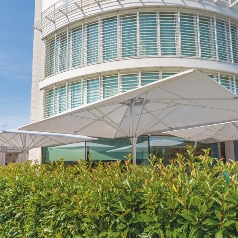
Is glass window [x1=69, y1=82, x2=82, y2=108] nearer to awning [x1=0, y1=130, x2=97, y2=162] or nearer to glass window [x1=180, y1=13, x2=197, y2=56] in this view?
awning [x1=0, y1=130, x2=97, y2=162]

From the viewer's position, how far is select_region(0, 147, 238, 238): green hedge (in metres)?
2.19

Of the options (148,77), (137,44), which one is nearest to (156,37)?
(137,44)

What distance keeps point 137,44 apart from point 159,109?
8.90 metres

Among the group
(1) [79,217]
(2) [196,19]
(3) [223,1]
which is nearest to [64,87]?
(2) [196,19]

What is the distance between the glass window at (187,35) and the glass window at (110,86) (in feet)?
14.2

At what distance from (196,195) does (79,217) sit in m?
1.51

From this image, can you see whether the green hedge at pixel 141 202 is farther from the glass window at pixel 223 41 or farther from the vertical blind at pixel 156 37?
the glass window at pixel 223 41

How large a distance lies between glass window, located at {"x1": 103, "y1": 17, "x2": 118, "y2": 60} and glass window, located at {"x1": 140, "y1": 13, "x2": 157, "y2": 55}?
163cm

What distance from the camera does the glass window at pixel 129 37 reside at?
53.5 feet

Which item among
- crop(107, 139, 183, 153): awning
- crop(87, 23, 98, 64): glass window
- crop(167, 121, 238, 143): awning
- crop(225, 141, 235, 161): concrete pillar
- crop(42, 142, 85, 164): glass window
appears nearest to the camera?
crop(167, 121, 238, 143): awning

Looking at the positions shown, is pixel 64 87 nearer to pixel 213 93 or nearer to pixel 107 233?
pixel 213 93

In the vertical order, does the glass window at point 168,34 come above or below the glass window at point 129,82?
above

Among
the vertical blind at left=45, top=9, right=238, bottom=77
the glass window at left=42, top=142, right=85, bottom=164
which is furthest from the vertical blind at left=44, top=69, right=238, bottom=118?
the glass window at left=42, top=142, right=85, bottom=164

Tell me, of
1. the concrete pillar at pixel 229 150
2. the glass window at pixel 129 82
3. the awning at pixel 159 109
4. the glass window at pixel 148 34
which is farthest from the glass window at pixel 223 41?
the awning at pixel 159 109
